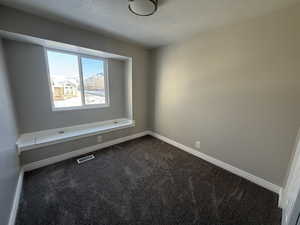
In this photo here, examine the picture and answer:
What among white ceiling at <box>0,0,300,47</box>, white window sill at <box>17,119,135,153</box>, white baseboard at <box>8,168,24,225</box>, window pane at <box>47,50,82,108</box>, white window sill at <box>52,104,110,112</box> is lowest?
white baseboard at <box>8,168,24,225</box>

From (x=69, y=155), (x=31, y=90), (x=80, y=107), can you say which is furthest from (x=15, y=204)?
(x=80, y=107)

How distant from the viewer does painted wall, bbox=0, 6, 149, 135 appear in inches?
68.2

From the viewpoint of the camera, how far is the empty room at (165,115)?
1.45 m

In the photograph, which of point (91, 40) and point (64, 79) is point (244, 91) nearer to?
point (91, 40)

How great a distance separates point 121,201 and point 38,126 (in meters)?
2.13

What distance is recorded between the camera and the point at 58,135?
2438 millimetres

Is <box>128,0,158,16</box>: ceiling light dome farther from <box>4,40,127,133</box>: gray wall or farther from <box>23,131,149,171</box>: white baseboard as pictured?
<box>23,131,149,171</box>: white baseboard

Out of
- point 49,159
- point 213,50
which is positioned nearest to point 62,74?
point 49,159

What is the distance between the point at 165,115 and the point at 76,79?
221 centimetres

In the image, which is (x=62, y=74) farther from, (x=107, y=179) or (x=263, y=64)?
(x=263, y=64)

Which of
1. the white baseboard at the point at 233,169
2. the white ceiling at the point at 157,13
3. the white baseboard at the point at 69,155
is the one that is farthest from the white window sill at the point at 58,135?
the white ceiling at the point at 157,13

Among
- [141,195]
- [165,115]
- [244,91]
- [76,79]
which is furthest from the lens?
[165,115]

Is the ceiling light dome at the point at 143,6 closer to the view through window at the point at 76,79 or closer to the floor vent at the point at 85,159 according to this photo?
the view through window at the point at 76,79

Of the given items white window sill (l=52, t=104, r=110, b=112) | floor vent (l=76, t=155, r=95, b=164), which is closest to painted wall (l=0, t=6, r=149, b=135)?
white window sill (l=52, t=104, r=110, b=112)
